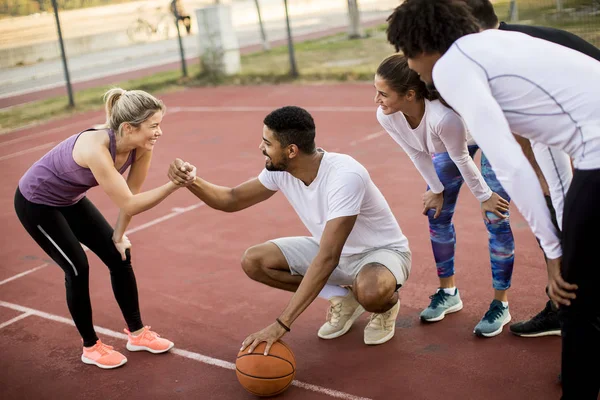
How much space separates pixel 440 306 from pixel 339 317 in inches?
26.5

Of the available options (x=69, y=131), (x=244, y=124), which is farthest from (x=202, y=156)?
(x=69, y=131)

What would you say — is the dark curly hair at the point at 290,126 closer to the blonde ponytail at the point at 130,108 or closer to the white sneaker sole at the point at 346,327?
the blonde ponytail at the point at 130,108

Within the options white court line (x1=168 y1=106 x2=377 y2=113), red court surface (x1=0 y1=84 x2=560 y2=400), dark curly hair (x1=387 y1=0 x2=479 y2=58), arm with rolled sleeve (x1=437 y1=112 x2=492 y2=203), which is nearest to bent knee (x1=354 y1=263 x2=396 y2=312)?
red court surface (x1=0 y1=84 x2=560 y2=400)

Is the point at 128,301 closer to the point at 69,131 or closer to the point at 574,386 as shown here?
the point at 574,386

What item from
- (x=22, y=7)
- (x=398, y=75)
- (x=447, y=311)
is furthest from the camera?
(x=22, y=7)

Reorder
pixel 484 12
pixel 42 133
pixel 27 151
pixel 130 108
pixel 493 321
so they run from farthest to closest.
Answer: pixel 42 133, pixel 27 151, pixel 493 321, pixel 130 108, pixel 484 12

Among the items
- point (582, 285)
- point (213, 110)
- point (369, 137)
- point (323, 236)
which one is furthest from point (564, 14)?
point (582, 285)

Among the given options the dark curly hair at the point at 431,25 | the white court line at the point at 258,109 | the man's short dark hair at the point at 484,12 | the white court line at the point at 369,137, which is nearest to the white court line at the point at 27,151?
the white court line at the point at 258,109

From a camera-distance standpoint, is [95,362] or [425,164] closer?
[425,164]

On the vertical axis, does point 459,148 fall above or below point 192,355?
above

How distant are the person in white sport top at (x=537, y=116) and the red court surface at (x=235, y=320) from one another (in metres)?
1.17

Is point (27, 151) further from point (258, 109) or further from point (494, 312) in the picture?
point (494, 312)

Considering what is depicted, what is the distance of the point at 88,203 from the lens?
185 inches

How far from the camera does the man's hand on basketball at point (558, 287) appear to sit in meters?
2.80
